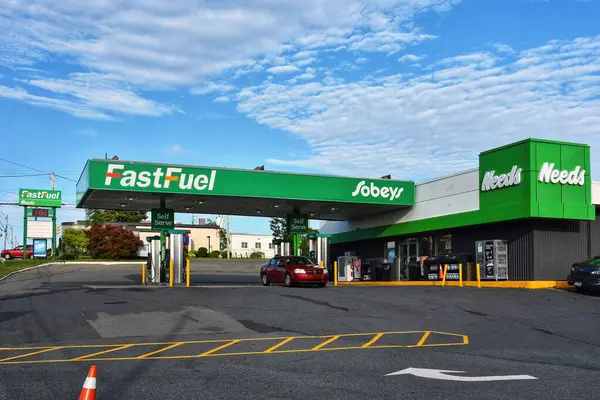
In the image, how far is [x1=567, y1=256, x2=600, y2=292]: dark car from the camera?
23.4m

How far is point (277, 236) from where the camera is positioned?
95.4 metres

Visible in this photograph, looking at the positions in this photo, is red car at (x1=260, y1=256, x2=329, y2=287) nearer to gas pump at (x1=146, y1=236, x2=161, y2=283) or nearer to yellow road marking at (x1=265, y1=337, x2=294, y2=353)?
gas pump at (x1=146, y1=236, x2=161, y2=283)

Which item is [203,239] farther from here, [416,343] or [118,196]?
[416,343]

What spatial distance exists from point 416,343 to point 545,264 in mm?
15764

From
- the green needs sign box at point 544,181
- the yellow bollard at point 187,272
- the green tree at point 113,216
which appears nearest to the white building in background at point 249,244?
the green tree at point 113,216

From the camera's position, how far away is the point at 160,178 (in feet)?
95.1

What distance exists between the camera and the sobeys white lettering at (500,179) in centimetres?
2731

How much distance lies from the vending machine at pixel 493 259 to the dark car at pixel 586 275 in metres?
3.57

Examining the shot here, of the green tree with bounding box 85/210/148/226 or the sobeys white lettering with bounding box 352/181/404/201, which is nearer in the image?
the sobeys white lettering with bounding box 352/181/404/201

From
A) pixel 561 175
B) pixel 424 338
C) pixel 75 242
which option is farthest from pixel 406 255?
pixel 75 242

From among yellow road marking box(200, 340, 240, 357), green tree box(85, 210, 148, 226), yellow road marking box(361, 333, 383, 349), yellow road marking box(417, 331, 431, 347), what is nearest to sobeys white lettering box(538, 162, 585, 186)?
yellow road marking box(417, 331, 431, 347)

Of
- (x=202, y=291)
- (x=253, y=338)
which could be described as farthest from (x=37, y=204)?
(x=253, y=338)

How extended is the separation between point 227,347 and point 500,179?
62.8 feet

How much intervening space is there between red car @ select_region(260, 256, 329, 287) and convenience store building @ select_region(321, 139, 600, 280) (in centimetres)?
706
